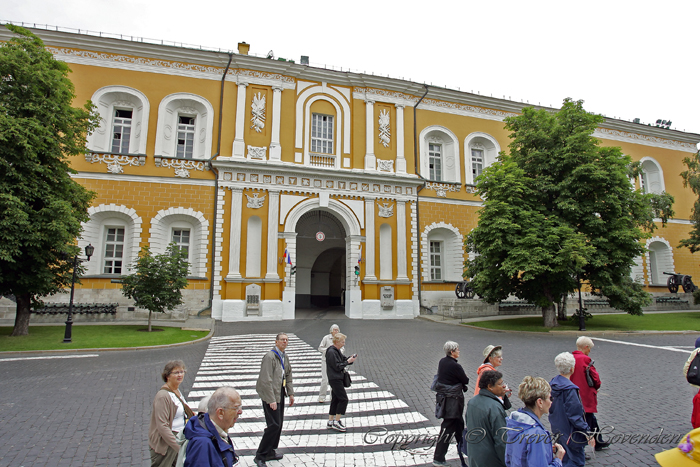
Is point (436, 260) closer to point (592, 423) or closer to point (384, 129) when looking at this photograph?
point (384, 129)

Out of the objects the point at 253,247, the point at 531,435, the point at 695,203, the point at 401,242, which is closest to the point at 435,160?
the point at 401,242

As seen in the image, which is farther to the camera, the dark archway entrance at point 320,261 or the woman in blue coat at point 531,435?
the dark archway entrance at point 320,261

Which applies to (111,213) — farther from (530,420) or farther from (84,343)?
(530,420)

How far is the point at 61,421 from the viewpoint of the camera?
6184mm

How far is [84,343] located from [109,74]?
16.4 meters

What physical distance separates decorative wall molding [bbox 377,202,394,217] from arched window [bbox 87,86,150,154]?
545 inches

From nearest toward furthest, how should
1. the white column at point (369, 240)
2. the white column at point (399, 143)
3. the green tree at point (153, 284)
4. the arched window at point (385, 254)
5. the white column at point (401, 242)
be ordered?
the green tree at point (153, 284), the white column at point (369, 240), the arched window at point (385, 254), the white column at point (401, 242), the white column at point (399, 143)

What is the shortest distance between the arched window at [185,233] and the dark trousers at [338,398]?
1743cm

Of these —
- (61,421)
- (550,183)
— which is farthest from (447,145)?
(61,421)

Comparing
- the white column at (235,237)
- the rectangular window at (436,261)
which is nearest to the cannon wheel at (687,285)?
the rectangular window at (436,261)

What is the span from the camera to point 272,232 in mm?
22812

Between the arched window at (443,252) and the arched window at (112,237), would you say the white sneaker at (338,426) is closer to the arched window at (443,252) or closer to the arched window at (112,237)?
the arched window at (112,237)

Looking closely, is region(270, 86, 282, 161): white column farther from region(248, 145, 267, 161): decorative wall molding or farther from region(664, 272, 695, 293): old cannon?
region(664, 272, 695, 293): old cannon

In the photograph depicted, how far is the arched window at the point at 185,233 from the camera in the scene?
21812 millimetres
